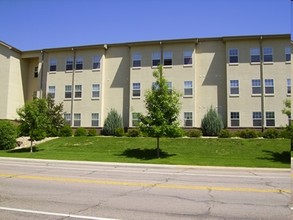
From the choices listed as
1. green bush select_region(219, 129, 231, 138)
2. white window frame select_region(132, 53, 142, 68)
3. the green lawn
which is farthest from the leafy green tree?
green bush select_region(219, 129, 231, 138)

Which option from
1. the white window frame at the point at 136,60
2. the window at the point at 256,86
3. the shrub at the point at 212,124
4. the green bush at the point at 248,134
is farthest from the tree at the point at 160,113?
the window at the point at 256,86

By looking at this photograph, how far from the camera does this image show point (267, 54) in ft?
112

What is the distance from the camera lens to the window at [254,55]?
3409cm

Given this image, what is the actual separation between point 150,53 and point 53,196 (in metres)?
29.6

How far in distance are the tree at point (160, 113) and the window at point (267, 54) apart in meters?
15.2

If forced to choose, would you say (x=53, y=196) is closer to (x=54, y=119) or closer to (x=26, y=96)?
(x=54, y=119)

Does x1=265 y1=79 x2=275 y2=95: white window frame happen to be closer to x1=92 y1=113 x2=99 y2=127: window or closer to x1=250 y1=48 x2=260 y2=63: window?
x1=250 y1=48 x2=260 y2=63: window

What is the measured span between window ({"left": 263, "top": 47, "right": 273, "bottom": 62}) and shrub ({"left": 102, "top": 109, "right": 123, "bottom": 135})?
1745 cm

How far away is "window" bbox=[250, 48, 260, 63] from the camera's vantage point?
112 feet

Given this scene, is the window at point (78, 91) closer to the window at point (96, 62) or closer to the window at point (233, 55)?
the window at point (96, 62)

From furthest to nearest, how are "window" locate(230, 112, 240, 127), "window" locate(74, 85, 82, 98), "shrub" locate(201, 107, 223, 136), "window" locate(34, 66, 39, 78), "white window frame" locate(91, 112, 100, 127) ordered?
"window" locate(34, 66, 39, 78)
"window" locate(74, 85, 82, 98)
"white window frame" locate(91, 112, 100, 127)
"window" locate(230, 112, 240, 127)
"shrub" locate(201, 107, 223, 136)

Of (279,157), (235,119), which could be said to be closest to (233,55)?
(235,119)

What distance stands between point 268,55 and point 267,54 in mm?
160

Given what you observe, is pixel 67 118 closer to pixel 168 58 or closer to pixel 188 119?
pixel 168 58
